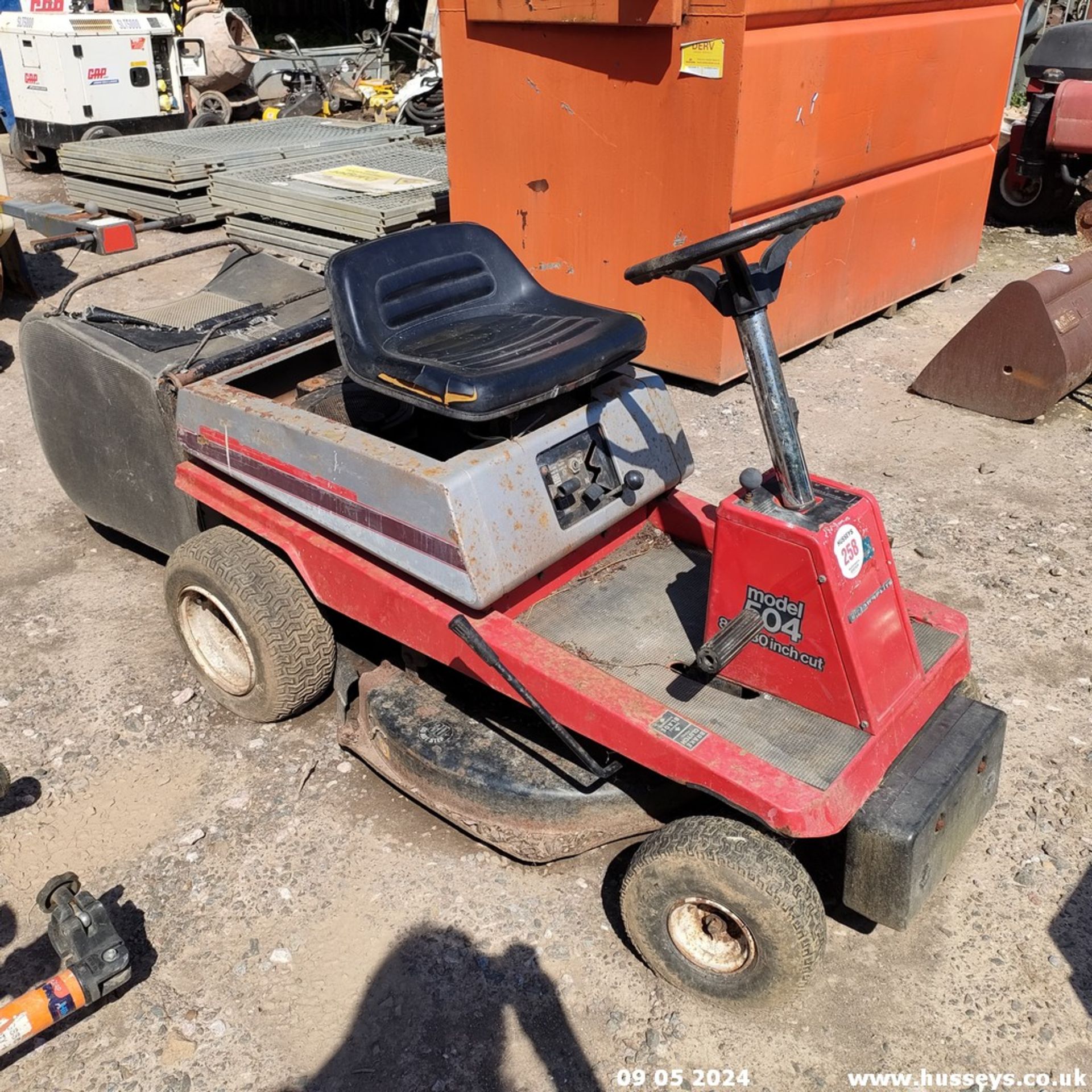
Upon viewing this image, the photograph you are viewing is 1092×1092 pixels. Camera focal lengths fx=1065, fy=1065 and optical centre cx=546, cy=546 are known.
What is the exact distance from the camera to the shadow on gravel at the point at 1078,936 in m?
2.67

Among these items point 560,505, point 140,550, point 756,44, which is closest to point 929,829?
point 560,505

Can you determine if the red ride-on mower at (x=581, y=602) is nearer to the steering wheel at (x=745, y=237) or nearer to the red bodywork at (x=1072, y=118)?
the steering wheel at (x=745, y=237)

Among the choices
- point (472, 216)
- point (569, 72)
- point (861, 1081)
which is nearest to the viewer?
point (861, 1081)

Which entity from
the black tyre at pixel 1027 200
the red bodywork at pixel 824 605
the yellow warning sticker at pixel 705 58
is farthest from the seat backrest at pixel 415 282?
the black tyre at pixel 1027 200

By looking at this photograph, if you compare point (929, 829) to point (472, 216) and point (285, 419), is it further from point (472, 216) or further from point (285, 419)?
point (472, 216)

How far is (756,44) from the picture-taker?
5137 millimetres

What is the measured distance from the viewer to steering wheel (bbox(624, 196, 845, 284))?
2.34 metres

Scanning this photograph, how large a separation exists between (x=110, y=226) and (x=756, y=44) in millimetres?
3159

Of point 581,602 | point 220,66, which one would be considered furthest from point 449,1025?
point 220,66

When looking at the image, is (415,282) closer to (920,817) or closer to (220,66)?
(920,817)

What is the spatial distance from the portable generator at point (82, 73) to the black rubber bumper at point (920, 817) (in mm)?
11184

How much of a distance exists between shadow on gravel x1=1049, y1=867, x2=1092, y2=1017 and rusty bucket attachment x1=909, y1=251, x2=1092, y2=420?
3.46 metres

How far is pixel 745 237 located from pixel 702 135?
334 centimetres

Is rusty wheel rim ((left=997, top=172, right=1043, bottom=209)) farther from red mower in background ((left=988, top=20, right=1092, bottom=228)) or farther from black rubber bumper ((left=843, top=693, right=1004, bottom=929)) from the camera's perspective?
black rubber bumper ((left=843, top=693, right=1004, bottom=929))
